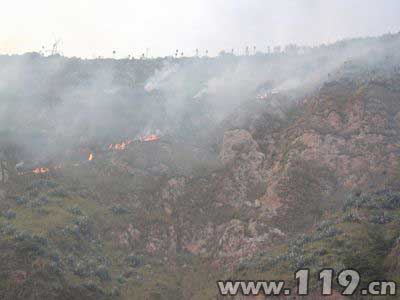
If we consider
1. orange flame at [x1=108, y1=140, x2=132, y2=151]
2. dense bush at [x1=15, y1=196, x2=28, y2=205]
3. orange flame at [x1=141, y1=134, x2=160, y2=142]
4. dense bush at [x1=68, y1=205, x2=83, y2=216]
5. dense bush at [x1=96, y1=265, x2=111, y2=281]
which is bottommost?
dense bush at [x1=96, y1=265, x2=111, y2=281]

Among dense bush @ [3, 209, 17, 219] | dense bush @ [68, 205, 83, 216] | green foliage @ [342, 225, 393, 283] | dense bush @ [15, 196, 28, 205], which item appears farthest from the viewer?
dense bush @ [15, 196, 28, 205]

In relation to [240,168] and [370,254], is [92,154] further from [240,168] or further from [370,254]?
[370,254]

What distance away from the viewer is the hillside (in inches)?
1282

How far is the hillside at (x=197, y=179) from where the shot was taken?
107 feet

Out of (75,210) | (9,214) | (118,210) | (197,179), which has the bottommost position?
(9,214)

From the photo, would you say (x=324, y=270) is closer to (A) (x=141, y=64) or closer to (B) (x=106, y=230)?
(B) (x=106, y=230)

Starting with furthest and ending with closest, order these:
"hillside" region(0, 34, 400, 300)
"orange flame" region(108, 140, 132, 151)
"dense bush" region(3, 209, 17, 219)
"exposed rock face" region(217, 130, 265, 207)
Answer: "orange flame" region(108, 140, 132, 151) < "exposed rock face" region(217, 130, 265, 207) < "dense bush" region(3, 209, 17, 219) < "hillside" region(0, 34, 400, 300)

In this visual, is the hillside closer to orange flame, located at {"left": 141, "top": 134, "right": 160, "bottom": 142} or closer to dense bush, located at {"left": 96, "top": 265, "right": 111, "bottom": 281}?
dense bush, located at {"left": 96, "top": 265, "right": 111, "bottom": 281}

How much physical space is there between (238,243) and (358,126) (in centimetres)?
1909

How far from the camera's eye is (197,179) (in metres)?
48.8

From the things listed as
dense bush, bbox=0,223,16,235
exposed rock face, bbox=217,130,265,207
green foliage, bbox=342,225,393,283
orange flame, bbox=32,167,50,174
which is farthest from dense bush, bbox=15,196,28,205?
green foliage, bbox=342,225,393,283

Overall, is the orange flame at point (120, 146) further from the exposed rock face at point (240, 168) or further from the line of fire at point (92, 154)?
the exposed rock face at point (240, 168)

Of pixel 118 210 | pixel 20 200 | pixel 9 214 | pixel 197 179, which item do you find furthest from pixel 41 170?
pixel 197 179

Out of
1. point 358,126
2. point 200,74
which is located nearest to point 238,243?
point 358,126
